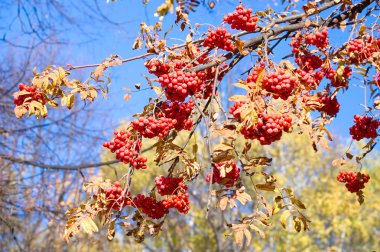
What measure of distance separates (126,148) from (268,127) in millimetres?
727

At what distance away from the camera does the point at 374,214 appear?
1881 cm

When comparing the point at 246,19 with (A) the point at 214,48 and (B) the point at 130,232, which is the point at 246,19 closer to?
(A) the point at 214,48

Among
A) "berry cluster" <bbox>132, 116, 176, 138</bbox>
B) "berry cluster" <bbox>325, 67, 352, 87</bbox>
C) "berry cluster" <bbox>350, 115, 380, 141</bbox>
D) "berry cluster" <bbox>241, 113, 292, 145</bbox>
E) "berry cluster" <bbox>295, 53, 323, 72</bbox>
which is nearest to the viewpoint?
"berry cluster" <bbox>241, 113, 292, 145</bbox>

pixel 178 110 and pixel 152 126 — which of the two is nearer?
pixel 152 126

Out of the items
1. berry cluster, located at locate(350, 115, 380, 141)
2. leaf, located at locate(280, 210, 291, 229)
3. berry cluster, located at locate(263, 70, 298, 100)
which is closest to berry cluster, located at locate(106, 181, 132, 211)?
leaf, located at locate(280, 210, 291, 229)

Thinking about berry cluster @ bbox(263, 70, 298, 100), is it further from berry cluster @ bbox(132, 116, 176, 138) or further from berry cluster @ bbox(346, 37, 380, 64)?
berry cluster @ bbox(346, 37, 380, 64)

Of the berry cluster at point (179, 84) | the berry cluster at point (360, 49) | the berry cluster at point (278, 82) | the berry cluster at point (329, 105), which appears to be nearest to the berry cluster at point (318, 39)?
the berry cluster at point (360, 49)

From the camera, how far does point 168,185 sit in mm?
2311

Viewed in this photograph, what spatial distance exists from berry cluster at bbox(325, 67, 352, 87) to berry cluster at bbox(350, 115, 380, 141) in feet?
1.22

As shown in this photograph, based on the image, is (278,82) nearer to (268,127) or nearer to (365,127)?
(268,127)

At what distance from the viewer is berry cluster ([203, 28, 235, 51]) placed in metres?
2.29

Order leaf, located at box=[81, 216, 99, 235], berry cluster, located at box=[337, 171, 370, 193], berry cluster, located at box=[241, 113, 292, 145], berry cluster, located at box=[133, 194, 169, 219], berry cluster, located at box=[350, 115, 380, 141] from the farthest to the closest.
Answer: berry cluster, located at box=[337, 171, 370, 193], berry cluster, located at box=[350, 115, 380, 141], berry cluster, located at box=[133, 194, 169, 219], leaf, located at box=[81, 216, 99, 235], berry cluster, located at box=[241, 113, 292, 145]

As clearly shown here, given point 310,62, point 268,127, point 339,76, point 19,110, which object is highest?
point 310,62

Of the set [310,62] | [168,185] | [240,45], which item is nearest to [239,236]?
[168,185]
